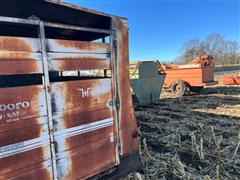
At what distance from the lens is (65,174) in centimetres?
187

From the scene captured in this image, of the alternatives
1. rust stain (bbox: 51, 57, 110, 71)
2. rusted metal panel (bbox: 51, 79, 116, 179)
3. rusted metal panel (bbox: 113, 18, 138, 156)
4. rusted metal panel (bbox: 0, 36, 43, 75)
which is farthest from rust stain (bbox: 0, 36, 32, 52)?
rusted metal panel (bbox: 113, 18, 138, 156)

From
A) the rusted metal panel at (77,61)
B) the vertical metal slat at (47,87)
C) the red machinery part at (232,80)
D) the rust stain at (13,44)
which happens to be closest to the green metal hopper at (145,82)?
the rusted metal panel at (77,61)

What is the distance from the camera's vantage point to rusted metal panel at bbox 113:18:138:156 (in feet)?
7.64

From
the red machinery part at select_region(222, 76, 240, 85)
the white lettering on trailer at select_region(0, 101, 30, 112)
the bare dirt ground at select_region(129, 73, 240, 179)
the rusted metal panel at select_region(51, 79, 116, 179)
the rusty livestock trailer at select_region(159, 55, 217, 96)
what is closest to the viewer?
the white lettering on trailer at select_region(0, 101, 30, 112)

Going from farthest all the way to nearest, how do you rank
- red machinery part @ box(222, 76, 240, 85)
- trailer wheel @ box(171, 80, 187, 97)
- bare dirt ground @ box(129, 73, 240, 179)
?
1. red machinery part @ box(222, 76, 240, 85)
2. trailer wheel @ box(171, 80, 187, 97)
3. bare dirt ground @ box(129, 73, 240, 179)

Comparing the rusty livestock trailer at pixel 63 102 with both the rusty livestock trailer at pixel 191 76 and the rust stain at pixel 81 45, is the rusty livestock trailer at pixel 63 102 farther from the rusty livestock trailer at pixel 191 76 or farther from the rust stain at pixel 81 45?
the rusty livestock trailer at pixel 191 76

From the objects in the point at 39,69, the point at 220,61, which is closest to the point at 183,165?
the point at 39,69

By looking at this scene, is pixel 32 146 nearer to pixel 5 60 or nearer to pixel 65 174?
pixel 65 174

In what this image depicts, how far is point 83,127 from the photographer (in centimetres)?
201

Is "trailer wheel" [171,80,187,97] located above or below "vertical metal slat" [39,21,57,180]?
below

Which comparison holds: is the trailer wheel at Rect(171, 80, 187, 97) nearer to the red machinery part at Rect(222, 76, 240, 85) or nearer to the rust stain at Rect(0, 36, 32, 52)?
the red machinery part at Rect(222, 76, 240, 85)

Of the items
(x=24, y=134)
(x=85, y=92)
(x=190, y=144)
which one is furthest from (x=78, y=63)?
(x=190, y=144)

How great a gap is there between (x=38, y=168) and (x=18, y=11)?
1.53 meters

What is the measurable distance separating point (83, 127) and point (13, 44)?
3.04 ft
